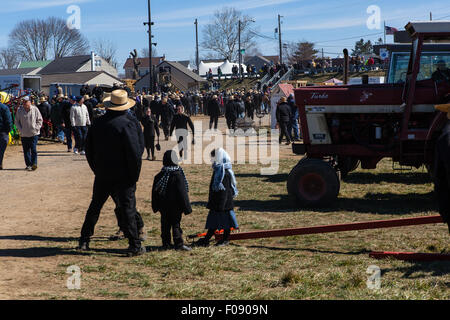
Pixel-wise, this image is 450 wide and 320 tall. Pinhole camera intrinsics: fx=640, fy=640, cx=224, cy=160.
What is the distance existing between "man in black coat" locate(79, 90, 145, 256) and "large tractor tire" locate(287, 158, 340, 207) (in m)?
4.16

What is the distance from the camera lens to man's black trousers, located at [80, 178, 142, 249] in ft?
25.7

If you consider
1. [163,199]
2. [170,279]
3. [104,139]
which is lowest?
[170,279]

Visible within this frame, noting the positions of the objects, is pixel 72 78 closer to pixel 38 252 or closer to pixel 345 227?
pixel 38 252

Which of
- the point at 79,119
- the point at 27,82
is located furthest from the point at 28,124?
the point at 27,82

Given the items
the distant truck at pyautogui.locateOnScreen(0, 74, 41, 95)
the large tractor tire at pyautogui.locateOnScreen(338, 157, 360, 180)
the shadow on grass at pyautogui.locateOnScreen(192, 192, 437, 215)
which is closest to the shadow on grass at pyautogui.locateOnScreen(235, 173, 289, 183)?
the large tractor tire at pyautogui.locateOnScreen(338, 157, 360, 180)

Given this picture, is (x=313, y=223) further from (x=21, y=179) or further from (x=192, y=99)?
(x=192, y=99)

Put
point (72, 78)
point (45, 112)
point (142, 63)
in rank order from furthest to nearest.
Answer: point (142, 63) → point (72, 78) → point (45, 112)

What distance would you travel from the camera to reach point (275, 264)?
24.4 ft

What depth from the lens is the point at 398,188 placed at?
13.2 meters

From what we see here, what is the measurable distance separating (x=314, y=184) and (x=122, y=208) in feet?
14.8

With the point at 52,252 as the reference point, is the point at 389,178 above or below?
above

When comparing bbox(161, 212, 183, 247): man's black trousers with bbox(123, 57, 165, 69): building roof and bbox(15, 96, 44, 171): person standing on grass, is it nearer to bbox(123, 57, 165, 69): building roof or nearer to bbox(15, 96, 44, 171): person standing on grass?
bbox(15, 96, 44, 171): person standing on grass

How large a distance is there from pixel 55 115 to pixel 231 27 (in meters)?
71.5
